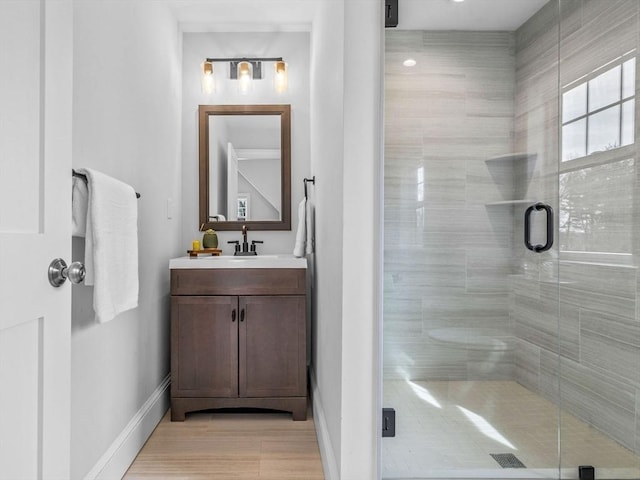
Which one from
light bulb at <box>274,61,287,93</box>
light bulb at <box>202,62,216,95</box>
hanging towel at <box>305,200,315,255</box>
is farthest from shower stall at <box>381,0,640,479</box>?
light bulb at <box>202,62,216,95</box>

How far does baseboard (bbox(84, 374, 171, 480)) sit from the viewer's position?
1624 millimetres

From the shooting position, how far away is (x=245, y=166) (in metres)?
2.96

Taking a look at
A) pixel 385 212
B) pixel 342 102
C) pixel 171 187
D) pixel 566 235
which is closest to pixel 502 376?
pixel 566 235

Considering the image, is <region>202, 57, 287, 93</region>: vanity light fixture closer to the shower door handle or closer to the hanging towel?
the hanging towel

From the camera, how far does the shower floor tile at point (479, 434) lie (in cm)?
153

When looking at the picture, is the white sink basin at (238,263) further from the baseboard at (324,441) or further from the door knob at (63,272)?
the door knob at (63,272)

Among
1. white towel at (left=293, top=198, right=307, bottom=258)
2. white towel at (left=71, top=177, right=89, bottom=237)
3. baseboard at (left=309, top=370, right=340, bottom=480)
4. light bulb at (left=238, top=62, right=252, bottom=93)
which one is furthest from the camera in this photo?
light bulb at (left=238, top=62, right=252, bottom=93)

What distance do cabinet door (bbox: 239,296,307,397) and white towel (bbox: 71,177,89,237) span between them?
1.10m

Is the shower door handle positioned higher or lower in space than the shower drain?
higher

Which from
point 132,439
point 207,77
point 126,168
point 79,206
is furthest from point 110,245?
point 207,77

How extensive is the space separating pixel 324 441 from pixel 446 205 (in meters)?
1.09

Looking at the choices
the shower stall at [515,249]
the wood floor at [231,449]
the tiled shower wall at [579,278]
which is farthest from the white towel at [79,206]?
the tiled shower wall at [579,278]

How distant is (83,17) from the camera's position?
150 cm

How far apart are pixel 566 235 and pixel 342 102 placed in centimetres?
85
